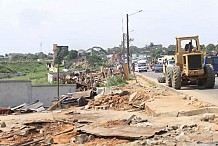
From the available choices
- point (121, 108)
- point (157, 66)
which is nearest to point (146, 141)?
point (121, 108)

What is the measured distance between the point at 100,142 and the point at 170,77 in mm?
14401

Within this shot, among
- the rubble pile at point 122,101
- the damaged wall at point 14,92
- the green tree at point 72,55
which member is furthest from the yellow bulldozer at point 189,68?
the green tree at point 72,55

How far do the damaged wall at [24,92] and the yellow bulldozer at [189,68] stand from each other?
11.2 m

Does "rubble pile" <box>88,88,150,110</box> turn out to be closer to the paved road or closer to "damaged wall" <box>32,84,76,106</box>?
the paved road

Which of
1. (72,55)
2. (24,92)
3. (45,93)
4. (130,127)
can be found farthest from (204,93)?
(72,55)

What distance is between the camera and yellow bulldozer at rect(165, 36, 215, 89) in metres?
22.9

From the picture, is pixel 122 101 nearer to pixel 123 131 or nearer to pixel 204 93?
pixel 204 93

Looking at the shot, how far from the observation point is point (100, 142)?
10633 mm

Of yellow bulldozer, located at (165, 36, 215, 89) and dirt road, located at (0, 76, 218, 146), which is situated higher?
yellow bulldozer, located at (165, 36, 215, 89)

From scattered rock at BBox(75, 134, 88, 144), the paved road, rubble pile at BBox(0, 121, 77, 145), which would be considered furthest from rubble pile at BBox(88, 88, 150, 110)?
scattered rock at BBox(75, 134, 88, 144)

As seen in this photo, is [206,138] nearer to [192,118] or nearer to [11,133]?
[192,118]

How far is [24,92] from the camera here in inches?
1257

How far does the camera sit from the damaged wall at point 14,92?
3141cm

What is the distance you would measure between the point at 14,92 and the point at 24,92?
0.76 m
